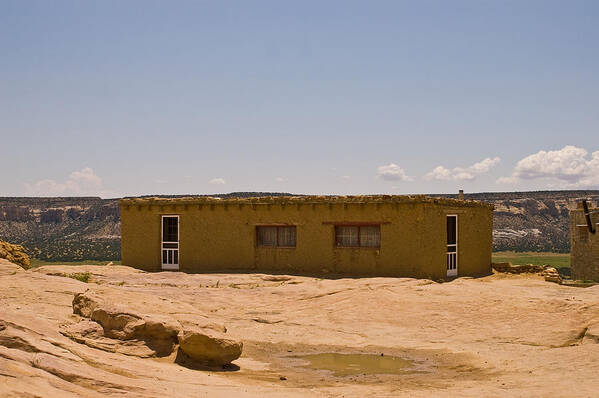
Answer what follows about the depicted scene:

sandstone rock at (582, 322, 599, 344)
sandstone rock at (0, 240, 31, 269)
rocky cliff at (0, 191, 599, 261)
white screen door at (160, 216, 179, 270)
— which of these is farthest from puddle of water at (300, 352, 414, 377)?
rocky cliff at (0, 191, 599, 261)

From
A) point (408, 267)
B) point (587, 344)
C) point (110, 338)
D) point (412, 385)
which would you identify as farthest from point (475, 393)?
point (408, 267)

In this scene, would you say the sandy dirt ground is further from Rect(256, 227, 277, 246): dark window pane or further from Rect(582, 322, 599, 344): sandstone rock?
Rect(256, 227, 277, 246): dark window pane

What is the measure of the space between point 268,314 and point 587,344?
710cm

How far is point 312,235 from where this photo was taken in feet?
71.5

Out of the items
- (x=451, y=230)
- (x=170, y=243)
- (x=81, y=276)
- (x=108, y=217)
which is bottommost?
(x=81, y=276)

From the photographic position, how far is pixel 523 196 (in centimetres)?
10656

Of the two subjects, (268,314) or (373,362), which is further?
(268,314)

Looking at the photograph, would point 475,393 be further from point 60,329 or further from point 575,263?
point 575,263

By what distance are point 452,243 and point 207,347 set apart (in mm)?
13121

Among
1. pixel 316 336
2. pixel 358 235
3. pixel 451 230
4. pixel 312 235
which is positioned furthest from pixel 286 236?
pixel 316 336

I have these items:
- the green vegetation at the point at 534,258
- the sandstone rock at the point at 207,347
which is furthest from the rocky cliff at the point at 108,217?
the sandstone rock at the point at 207,347

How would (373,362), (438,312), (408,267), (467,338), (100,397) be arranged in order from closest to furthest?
(100,397) < (373,362) < (467,338) < (438,312) < (408,267)

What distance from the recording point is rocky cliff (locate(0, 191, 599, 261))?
96.9 m

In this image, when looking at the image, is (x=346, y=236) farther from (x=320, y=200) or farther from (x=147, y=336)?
(x=147, y=336)
